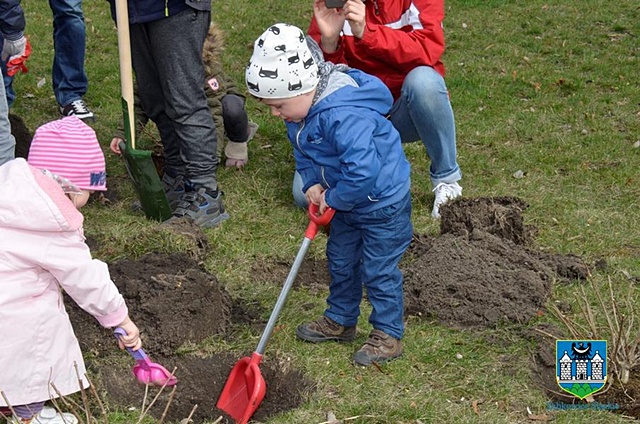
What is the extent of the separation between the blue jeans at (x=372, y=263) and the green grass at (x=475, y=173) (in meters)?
0.18

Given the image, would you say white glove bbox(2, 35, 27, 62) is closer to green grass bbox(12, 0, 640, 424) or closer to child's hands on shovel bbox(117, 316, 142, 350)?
green grass bbox(12, 0, 640, 424)

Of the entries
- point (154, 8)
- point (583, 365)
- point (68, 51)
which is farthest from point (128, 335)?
point (68, 51)

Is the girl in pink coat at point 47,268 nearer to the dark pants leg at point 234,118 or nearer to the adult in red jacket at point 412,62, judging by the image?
the adult in red jacket at point 412,62

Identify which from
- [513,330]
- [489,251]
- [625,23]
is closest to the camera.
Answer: [513,330]

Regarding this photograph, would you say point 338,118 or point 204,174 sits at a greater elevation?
point 338,118

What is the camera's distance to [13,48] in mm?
5816

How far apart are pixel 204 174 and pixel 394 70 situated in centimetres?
121

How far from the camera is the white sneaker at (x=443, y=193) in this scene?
527 cm

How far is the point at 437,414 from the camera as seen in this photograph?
3486 mm

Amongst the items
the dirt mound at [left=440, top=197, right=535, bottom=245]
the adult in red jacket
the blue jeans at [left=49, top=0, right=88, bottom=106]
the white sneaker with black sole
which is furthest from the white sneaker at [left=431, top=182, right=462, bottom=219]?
the blue jeans at [left=49, top=0, right=88, bottom=106]

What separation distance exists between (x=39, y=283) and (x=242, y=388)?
0.92 m

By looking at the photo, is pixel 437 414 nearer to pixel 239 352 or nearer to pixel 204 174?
pixel 239 352

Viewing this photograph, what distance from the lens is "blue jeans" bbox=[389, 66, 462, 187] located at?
16.9ft

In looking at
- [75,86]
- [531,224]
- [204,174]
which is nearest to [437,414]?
[531,224]
